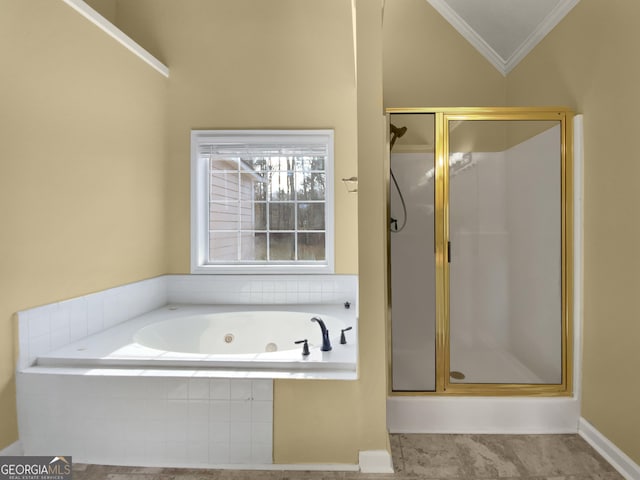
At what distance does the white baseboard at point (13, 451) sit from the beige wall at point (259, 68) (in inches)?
85.0

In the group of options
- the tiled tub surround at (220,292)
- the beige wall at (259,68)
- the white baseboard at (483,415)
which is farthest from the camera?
the beige wall at (259,68)

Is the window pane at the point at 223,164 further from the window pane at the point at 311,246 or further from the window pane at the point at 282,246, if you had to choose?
the window pane at the point at 311,246

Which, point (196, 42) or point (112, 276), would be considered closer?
point (112, 276)

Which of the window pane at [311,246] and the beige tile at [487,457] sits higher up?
the window pane at [311,246]

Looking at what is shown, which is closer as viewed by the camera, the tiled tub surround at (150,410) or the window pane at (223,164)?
the tiled tub surround at (150,410)

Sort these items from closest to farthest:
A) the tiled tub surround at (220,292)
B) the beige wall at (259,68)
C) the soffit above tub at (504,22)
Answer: the soffit above tub at (504,22)
the tiled tub surround at (220,292)
the beige wall at (259,68)

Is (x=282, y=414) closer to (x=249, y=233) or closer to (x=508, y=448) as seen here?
(x=508, y=448)

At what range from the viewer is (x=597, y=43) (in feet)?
6.38

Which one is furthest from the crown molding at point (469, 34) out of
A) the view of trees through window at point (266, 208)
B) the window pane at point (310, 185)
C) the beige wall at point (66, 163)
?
the beige wall at point (66, 163)

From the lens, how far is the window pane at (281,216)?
10.5 feet

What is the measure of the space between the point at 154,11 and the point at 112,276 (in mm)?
2301

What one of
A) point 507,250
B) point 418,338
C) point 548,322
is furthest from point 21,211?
point 548,322

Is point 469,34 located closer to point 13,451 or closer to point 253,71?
point 253,71

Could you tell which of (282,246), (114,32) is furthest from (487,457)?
(114,32)
